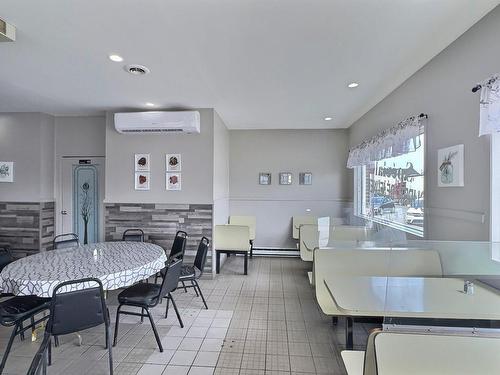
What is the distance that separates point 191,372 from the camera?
6.61 feet

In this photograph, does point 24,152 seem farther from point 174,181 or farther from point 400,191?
point 400,191

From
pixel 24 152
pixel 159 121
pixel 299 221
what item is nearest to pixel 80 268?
pixel 159 121

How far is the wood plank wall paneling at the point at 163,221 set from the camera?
413 cm

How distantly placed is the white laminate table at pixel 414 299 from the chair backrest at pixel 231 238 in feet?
7.62

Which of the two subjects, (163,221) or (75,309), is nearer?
(75,309)

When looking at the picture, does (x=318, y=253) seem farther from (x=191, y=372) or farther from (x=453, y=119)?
(x=453, y=119)

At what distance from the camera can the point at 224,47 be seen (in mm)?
2299

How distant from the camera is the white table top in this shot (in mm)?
1468

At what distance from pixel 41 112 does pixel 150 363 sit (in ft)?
14.2

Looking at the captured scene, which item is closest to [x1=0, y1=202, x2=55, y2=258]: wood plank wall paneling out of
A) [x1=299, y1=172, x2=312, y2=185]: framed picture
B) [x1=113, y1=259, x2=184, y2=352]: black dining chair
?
[x1=113, y1=259, x2=184, y2=352]: black dining chair

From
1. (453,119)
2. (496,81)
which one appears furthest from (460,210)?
(496,81)

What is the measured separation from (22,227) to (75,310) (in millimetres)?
3648

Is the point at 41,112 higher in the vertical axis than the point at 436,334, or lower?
higher

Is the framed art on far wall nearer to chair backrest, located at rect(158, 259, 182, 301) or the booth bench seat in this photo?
chair backrest, located at rect(158, 259, 182, 301)
